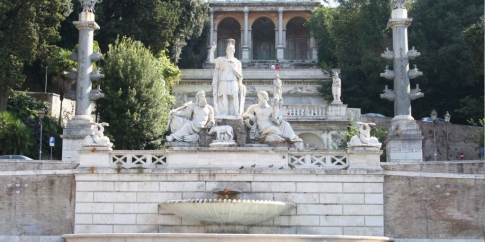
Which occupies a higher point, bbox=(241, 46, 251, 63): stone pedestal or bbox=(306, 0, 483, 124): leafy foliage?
bbox=(241, 46, 251, 63): stone pedestal

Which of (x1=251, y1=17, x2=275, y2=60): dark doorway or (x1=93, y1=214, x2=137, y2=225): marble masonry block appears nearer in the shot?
(x1=93, y1=214, x2=137, y2=225): marble masonry block

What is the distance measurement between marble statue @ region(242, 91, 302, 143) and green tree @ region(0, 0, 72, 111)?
44.1 feet

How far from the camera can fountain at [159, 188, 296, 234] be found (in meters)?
28.4

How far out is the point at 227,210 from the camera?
1123 inches

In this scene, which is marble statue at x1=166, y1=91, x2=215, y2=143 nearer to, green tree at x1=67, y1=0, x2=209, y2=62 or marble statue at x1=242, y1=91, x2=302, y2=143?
marble statue at x1=242, y1=91, x2=302, y2=143

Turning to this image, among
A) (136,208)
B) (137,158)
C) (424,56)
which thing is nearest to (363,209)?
(136,208)

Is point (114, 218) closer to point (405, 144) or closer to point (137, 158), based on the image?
point (137, 158)

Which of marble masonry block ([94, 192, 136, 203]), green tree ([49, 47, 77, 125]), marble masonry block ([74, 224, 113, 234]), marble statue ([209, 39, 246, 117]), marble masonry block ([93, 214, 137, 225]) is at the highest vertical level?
green tree ([49, 47, 77, 125])

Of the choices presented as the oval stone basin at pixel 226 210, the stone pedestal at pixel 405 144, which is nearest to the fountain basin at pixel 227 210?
the oval stone basin at pixel 226 210

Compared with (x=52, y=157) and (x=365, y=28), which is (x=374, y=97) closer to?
(x=365, y=28)

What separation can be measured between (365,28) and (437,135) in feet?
34.8

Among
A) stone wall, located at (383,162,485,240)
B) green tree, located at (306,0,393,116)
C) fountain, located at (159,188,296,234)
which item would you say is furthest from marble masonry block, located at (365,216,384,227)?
green tree, located at (306,0,393,116)

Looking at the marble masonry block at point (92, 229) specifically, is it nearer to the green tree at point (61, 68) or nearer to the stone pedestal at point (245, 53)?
the green tree at point (61, 68)

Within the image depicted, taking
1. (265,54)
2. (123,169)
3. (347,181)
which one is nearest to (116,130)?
(123,169)
